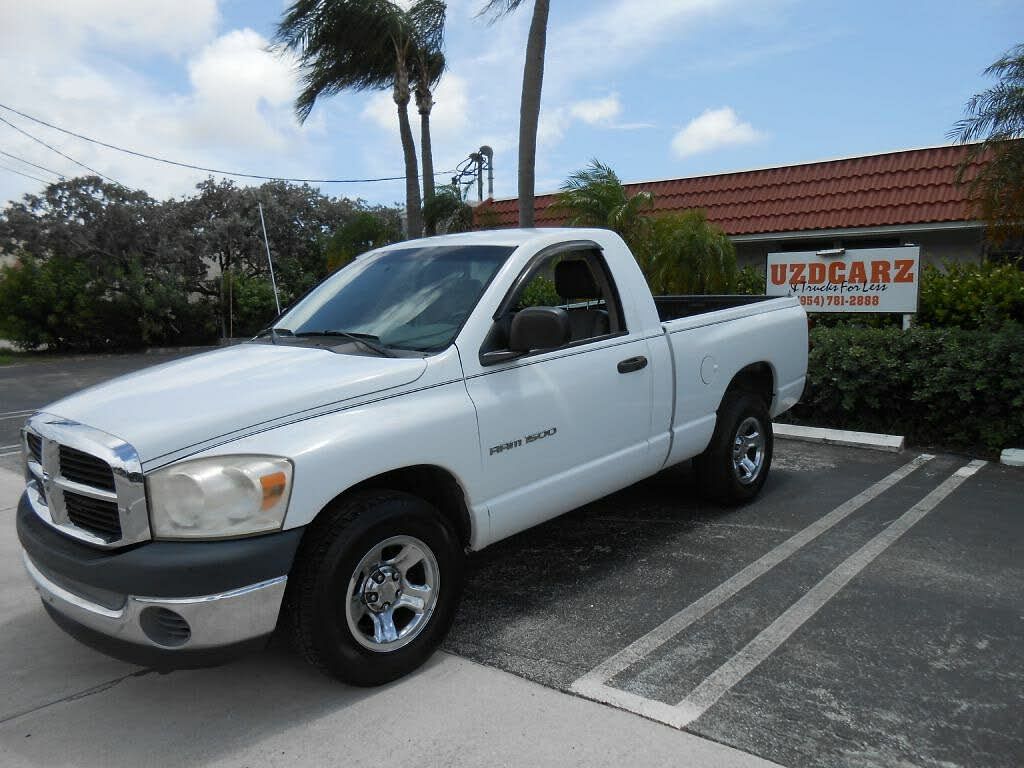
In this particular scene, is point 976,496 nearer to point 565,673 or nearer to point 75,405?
point 565,673

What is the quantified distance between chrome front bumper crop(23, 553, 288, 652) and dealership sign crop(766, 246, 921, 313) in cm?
677

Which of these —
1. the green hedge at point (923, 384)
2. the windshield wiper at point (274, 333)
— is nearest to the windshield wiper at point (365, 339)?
the windshield wiper at point (274, 333)

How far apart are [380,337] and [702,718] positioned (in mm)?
2199

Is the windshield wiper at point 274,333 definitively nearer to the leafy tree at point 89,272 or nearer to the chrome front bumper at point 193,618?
the chrome front bumper at point 193,618

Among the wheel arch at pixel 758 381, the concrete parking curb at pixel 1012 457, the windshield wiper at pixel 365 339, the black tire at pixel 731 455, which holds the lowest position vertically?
the concrete parking curb at pixel 1012 457

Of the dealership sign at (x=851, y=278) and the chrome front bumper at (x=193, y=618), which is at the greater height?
the dealership sign at (x=851, y=278)

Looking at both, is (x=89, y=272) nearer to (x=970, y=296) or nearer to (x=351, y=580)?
(x=970, y=296)

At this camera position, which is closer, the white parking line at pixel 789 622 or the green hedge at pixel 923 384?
the white parking line at pixel 789 622

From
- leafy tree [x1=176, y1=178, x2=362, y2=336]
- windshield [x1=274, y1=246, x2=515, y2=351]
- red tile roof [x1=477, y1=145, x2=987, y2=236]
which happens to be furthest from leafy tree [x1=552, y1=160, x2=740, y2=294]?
leafy tree [x1=176, y1=178, x2=362, y2=336]

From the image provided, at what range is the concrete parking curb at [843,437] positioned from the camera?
7.60 metres

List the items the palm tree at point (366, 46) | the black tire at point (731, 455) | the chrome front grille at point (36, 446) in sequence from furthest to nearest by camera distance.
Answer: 1. the palm tree at point (366, 46)
2. the black tire at point (731, 455)
3. the chrome front grille at point (36, 446)

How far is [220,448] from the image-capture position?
304cm

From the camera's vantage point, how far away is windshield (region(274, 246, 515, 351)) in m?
4.02

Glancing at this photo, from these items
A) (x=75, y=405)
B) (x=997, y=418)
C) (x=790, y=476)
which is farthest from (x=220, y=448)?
(x=997, y=418)
